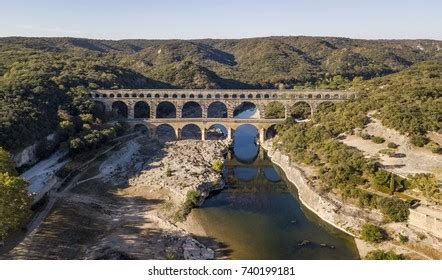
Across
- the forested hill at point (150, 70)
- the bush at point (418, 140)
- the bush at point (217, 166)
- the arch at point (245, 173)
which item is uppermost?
the forested hill at point (150, 70)

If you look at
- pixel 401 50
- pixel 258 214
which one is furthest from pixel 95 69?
pixel 401 50

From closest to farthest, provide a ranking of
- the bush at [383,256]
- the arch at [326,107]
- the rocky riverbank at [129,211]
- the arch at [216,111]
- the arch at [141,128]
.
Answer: the bush at [383,256], the rocky riverbank at [129,211], the arch at [326,107], the arch at [141,128], the arch at [216,111]

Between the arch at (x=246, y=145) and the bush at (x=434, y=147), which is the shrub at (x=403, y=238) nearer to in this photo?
the bush at (x=434, y=147)

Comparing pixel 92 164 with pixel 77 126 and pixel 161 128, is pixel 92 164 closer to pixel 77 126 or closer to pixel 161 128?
pixel 77 126

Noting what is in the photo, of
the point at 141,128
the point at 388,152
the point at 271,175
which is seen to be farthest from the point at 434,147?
the point at 141,128

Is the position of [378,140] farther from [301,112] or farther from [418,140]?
[301,112]

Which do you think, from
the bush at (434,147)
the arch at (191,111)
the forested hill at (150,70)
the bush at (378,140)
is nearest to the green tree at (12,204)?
the forested hill at (150,70)
